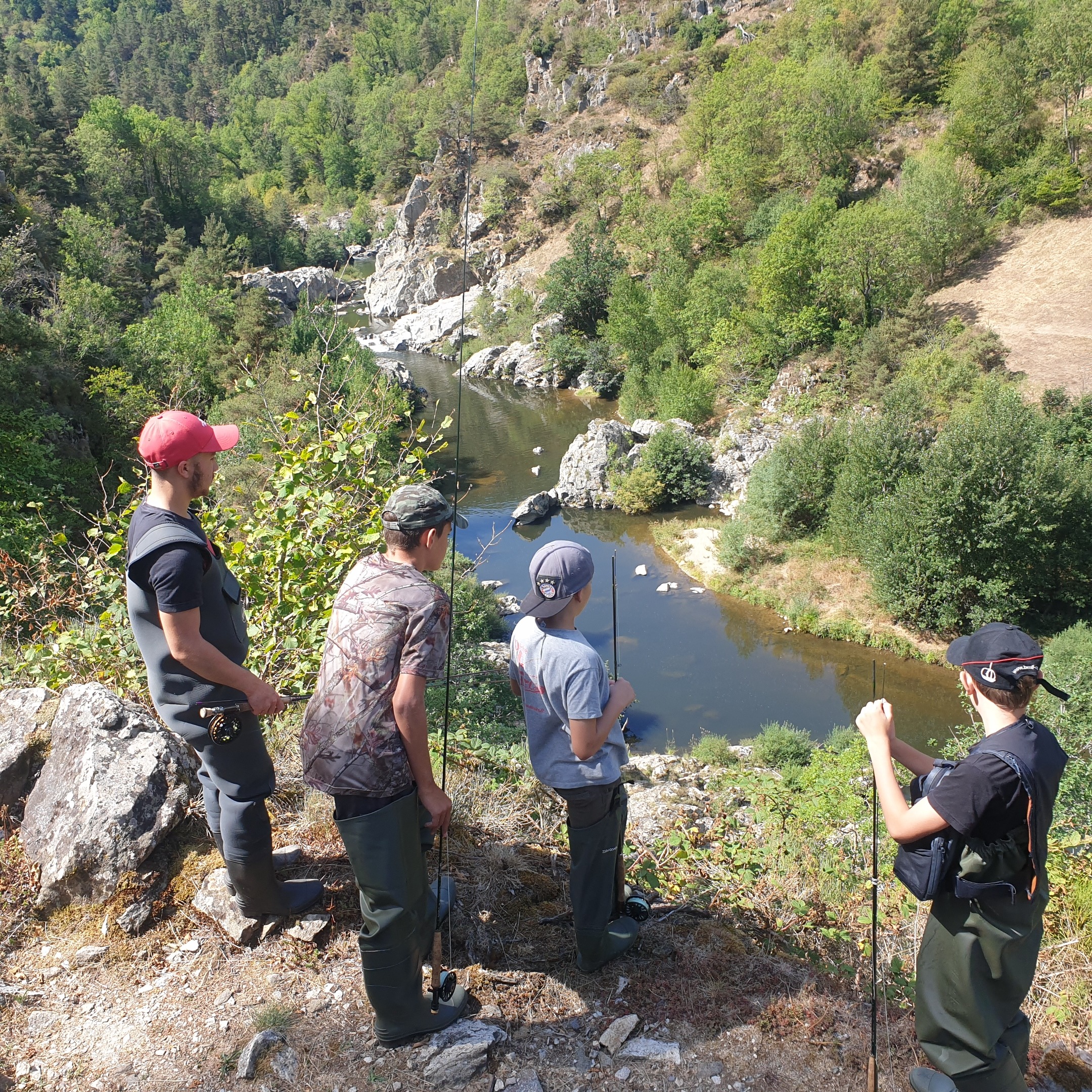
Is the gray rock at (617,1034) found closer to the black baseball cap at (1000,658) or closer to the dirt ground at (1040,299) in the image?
the black baseball cap at (1000,658)

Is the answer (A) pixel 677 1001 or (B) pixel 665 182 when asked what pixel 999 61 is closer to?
(B) pixel 665 182

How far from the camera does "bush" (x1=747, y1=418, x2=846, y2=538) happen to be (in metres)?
20.7

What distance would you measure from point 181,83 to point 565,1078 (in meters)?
126

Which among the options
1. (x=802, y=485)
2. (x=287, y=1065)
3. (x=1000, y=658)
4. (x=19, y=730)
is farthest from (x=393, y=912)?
(x=802, y=485)

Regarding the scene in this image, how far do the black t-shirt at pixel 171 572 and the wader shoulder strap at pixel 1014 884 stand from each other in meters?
2.63

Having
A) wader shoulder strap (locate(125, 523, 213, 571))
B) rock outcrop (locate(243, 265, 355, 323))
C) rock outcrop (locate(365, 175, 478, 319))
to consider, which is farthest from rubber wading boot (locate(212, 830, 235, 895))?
rock outcrop (locate(365, 175, 478, 319))

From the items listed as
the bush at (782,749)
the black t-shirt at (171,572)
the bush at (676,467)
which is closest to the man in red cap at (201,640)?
the black t-shirt at (171,572)

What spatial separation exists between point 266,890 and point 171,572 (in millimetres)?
1530

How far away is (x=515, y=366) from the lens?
41.1m

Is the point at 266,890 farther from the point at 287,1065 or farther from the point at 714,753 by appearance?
the point at 714,753

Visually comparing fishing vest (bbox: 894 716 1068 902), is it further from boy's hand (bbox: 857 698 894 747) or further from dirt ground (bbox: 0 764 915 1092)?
dirt ground (bbox: 0 764 915 1092)

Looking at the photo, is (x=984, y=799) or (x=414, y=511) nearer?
(x=984, y=799)

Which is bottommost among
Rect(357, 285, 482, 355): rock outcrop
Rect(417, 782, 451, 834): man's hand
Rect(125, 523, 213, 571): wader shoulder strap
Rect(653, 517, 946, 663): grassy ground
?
Rect(357, 285, 482, 355): rock outcrop

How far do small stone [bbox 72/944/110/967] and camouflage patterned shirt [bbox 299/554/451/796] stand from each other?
1574mm
